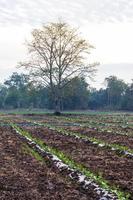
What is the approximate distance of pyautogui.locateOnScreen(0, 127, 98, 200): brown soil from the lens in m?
10.6

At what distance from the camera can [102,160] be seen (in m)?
16.1

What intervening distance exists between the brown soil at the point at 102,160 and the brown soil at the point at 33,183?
4.09ft

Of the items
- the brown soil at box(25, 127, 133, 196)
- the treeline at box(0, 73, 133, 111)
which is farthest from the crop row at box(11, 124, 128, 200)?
the treeline at box(0, 73, 133, 111)

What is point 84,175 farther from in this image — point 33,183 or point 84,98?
point 84,98

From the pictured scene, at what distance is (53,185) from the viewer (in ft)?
38.6

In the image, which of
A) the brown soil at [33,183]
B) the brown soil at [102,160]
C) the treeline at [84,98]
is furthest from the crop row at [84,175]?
the treeline at [84,98]

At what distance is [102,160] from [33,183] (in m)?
4.61

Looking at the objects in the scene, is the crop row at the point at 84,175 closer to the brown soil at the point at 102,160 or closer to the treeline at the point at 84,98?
the brown soil at the point at 102,160

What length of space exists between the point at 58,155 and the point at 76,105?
86323 millimetres

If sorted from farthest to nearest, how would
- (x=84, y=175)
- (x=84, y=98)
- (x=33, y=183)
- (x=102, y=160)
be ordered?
(x=84, y=98)
(x=102, y=160)
(x=84, y=175)
(x=33, y=183)

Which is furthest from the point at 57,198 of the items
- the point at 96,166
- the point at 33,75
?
the point at 33,75

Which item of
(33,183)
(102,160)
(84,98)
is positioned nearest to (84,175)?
(33,183)

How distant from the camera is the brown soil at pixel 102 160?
12.6 m

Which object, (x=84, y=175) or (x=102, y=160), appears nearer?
(x=84, y=175)
